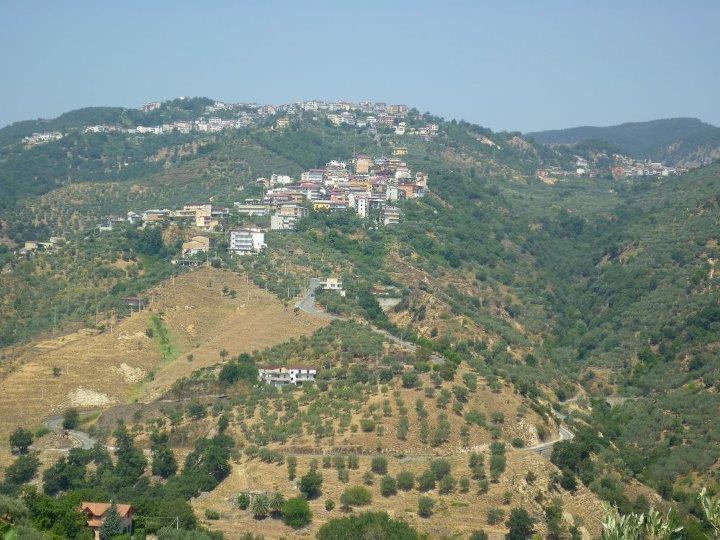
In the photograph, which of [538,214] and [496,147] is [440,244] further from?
[496,147]

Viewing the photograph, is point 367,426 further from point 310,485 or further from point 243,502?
point 243,502

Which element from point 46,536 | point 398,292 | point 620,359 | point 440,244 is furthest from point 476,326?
point 46,536

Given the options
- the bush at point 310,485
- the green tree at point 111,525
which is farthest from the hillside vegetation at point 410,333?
the green tree at point 111,525

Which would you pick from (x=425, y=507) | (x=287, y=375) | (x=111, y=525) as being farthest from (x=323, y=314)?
(x=111, y=525)

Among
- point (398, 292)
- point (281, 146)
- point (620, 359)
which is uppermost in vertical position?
point (281, 146)

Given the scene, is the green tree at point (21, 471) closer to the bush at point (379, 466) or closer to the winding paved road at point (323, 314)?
the bush at point (379, 466)

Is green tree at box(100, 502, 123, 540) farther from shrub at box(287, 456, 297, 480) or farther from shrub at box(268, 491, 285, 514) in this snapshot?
shrub at box(287, 456, 297, 480)
